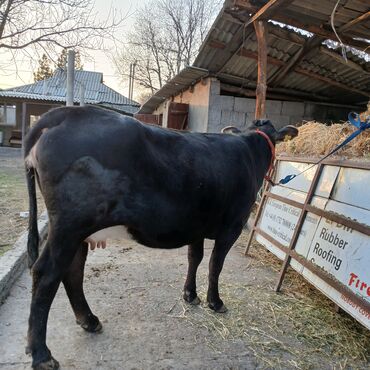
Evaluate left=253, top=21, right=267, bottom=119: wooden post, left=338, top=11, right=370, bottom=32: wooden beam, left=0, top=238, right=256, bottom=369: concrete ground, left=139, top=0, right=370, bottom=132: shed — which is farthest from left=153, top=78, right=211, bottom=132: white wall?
left=0, top=238, right=256, bottom=369: concrete ground

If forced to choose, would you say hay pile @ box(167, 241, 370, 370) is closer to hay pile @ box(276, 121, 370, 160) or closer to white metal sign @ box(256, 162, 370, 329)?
white metal sign @ box(256, 162, 370, 329)

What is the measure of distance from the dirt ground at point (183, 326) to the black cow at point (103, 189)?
23 cm

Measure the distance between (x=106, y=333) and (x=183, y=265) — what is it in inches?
66.3

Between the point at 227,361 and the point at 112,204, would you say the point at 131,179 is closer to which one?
the point at 112,204

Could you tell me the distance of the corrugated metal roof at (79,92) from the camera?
25539 millimetres

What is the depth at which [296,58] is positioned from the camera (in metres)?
7.68

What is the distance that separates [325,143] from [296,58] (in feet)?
13.4

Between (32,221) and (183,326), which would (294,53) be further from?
(32,221)

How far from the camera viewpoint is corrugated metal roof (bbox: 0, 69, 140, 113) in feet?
83.8

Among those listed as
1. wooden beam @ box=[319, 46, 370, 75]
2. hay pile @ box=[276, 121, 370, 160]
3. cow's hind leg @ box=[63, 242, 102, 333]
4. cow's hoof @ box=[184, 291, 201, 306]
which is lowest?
cow's hoof @ box=[184, 291, 201, 306]

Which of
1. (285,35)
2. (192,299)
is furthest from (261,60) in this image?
(192,299)

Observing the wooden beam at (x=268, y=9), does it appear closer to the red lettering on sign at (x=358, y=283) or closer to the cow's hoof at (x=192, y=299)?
the red lettering on sign at (x=358, y=283)

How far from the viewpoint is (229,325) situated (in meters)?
3.14

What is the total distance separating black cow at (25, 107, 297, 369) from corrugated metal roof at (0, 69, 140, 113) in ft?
77.8
